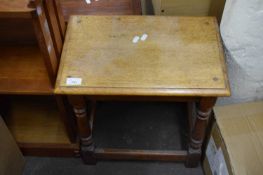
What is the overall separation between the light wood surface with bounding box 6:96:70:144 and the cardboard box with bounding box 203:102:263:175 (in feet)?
2.16

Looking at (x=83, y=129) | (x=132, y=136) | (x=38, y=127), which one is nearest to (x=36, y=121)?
(x=38, y=127)

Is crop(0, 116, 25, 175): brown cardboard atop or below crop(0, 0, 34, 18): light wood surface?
below

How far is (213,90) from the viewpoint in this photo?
97 cm

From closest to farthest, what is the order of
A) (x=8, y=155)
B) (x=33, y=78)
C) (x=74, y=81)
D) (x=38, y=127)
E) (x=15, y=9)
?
(x=15, y=9), (x=74, y=81), (x=33, y=78), (x=8, y=155), (x=38, y=127)

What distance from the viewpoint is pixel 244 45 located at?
1.01 meters

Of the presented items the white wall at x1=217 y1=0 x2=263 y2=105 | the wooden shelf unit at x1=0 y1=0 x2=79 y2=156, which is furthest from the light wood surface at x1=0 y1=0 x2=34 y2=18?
the white wall at x1=217 y1=0 x2=263 y2=105

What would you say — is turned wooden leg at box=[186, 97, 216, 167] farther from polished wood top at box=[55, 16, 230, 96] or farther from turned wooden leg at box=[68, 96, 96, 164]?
turned wooden leg at box=[68, 96, 96, 164]

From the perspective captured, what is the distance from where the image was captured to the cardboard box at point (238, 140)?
3.38 ft

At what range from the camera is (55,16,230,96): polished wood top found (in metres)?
0.98

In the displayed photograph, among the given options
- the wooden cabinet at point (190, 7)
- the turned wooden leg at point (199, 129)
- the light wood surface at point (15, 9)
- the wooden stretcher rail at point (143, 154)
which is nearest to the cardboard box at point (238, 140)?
the turned wooden leg at point (199, 129)

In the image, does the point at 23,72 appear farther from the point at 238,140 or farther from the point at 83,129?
the point at 238,140

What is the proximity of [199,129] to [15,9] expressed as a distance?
766 mm

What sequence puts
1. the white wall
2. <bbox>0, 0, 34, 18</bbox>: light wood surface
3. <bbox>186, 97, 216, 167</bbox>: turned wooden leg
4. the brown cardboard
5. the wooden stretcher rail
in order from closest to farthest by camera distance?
<bbox>0, 0, 34, 18</bbox>: light wood surface < the white wall < <bbox>186, 97, 216, 167</bbox>: turned wooden leg < the brown cardboard < the wooden stretcher rail

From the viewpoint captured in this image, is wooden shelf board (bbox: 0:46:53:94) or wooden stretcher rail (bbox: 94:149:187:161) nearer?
wooden shelf board (bbox: 0:46:53:94)
